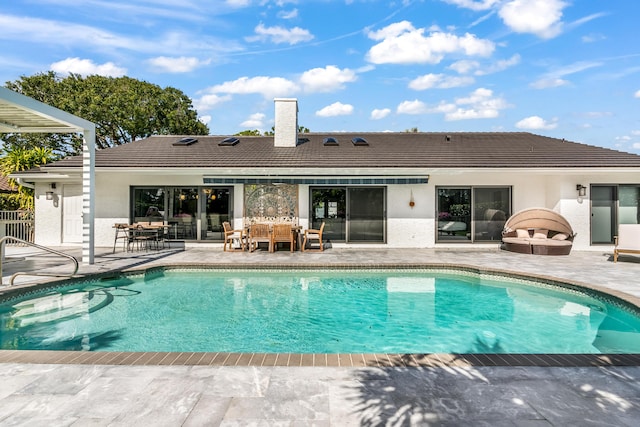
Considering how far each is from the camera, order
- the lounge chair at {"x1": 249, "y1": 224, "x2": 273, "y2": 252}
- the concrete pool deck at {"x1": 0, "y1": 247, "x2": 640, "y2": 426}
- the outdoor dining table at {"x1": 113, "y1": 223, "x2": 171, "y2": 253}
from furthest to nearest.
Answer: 1. the lounge chair at {"x1": 249, "y1": 224, "x2": 273, "y2": 252}
2. the outdoor dining table at {"x1": 113, "y1": 223, "x2": 171, "y2": 253}
3. the concrete pool deck at {"x1": 0, "y1": 247, "x2": 640, "y2": 426}

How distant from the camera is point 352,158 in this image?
50.8 feet

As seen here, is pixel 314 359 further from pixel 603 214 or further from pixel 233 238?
pixel 603 214

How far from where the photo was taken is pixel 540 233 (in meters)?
14.4

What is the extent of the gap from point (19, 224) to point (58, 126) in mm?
9130

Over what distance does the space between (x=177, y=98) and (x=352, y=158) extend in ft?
98.9

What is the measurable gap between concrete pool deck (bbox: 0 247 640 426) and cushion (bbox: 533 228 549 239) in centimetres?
1125

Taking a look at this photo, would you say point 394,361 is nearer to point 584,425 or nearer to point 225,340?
point 584,425

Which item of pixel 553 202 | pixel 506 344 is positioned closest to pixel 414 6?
pixel 553 202

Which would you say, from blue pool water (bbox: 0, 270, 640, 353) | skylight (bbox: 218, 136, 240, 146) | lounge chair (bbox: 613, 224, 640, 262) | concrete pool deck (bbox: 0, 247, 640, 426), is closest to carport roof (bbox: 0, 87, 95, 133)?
blue pool water (bbox: 0, 270, 640, 353)

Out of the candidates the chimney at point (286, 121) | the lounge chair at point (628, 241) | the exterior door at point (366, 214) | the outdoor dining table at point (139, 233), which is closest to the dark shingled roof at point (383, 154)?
the chimney at point (286, 121)

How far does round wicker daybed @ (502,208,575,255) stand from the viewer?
1348 cm

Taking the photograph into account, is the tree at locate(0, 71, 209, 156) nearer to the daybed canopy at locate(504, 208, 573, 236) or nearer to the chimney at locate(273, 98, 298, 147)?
the chimney at locate(273, 98, 298, 147)

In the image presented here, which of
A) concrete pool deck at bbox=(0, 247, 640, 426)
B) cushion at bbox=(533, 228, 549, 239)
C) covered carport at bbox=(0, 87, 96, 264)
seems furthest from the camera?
cushion at bbox=(533, 228, 549, 239)

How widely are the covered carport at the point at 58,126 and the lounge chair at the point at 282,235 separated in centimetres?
622
